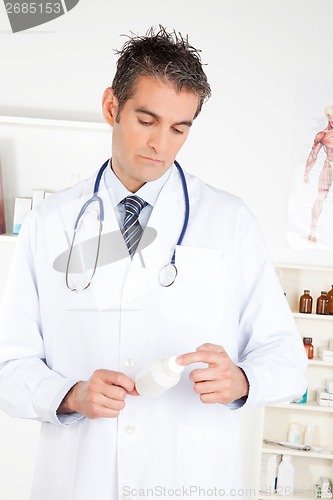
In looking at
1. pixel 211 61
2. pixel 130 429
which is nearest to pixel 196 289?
pixel 130 429

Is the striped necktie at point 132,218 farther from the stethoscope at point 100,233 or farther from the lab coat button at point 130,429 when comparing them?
the lab coat button at point 130,429

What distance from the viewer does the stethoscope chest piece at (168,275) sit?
149cm

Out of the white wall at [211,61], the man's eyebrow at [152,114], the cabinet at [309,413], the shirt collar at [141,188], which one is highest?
the white wall at [211,61]

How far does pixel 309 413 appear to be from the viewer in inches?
138

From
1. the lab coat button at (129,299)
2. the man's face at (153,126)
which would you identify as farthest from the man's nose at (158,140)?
the lab coat button at (129,299)

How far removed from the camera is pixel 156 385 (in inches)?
48.5

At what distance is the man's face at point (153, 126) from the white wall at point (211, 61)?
6.44ft

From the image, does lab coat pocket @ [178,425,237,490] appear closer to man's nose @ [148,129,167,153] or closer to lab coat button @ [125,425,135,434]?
lab coat button @ [125,425,135,434]

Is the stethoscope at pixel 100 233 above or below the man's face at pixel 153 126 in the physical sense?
below

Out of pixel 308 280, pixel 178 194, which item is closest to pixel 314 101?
pixel 308 280

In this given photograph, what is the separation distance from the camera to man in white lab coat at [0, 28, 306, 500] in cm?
143

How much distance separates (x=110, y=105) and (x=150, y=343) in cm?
53

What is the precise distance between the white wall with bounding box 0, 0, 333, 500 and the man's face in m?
1.96

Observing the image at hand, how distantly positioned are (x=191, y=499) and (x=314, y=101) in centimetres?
238
